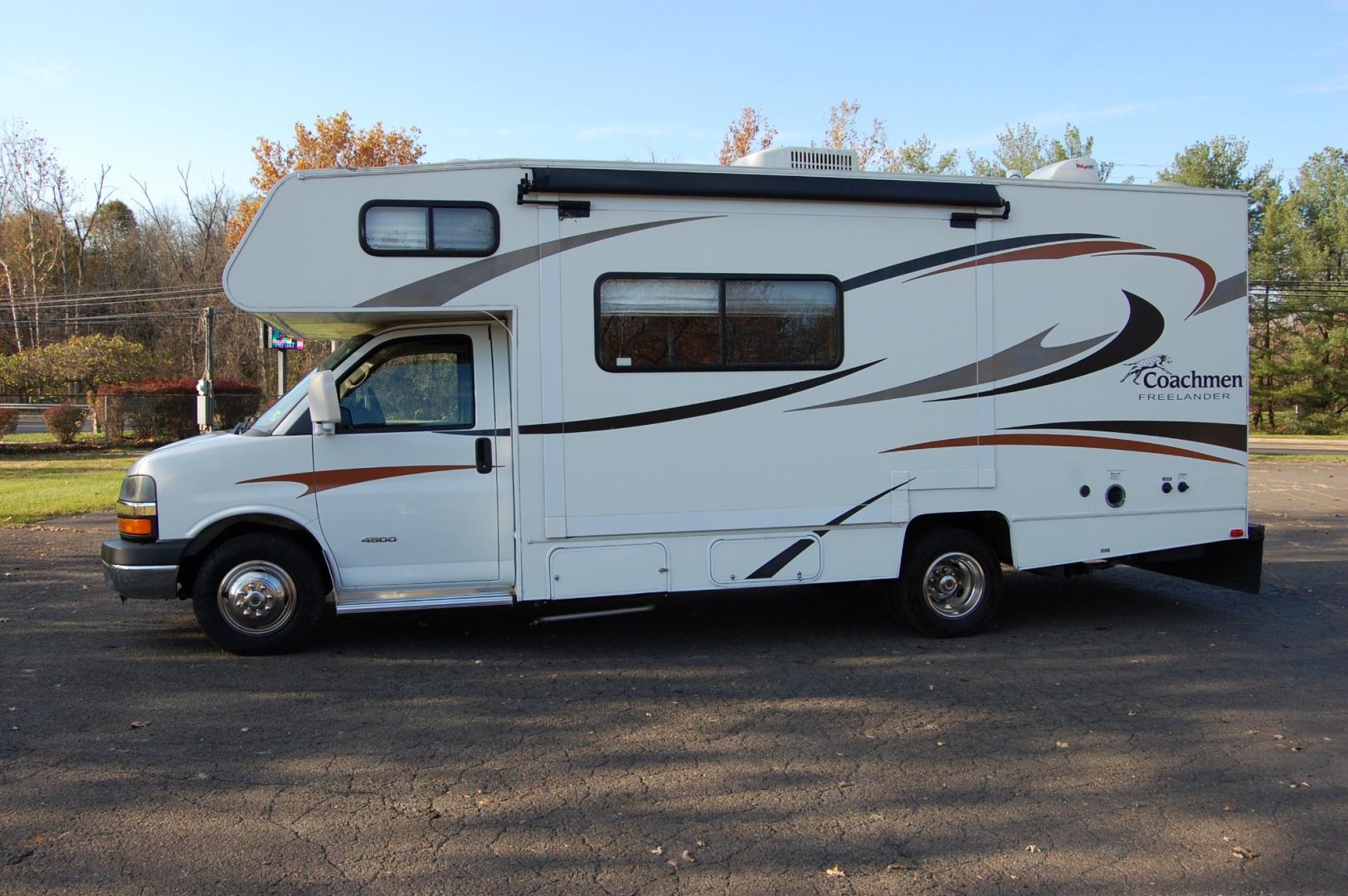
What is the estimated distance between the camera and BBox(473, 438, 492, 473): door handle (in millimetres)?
6188

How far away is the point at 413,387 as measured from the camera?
6281 millimetres

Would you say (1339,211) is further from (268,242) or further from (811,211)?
(268,242)

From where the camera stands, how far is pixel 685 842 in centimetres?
370

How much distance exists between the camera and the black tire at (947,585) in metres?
6.61

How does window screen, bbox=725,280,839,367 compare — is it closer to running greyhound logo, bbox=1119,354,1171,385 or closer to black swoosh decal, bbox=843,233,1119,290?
black swoosh decal, bbox=843,233,1119,290

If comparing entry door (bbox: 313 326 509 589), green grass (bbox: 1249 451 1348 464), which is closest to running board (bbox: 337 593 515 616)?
entry door (bbox: 313 326 509 589)

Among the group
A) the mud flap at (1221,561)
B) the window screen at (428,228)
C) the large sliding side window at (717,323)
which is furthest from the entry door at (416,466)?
the mud flap at (1221,561)

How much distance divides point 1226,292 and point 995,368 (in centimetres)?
189

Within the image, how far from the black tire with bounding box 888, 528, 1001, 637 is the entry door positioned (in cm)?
278

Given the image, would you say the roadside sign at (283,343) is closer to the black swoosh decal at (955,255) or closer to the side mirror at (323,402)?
the side mirror at (323,402)

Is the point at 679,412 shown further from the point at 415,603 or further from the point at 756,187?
the point at 415,603

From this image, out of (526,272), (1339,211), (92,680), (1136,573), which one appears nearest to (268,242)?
(526,272)

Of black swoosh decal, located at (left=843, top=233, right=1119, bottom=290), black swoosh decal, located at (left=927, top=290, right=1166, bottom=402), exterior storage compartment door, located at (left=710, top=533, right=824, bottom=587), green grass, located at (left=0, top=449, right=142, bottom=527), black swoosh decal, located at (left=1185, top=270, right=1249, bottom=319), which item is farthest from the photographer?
green grass, located at (left=0, top=449, right=142, bottom=527)

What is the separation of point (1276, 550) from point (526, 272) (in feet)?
28.4
